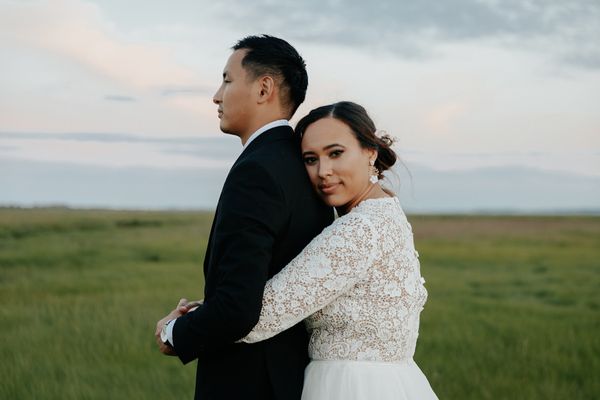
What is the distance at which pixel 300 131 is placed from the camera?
10.9ft

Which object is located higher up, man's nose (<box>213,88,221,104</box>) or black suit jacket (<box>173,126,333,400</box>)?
man's nose (<box>213,88,221,104</box>)

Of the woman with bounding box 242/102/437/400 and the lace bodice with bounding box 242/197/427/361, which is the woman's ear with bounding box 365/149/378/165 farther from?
the lace bodice with bounding box 242/197/427/361

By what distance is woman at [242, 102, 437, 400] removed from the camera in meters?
2.92

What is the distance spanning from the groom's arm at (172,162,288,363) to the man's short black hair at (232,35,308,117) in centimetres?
48

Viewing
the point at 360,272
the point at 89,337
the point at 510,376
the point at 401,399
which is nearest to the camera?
the point at 360,272

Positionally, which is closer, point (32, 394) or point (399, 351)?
point (399, 351)

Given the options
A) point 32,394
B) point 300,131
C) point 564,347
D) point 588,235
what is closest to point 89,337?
point 32,394

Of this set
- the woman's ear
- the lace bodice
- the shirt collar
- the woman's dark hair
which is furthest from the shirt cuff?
the woman's ear

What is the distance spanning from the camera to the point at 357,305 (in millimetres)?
3045

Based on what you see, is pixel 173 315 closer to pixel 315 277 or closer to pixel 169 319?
pixel 169 319

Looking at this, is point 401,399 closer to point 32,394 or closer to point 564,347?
point 32,394

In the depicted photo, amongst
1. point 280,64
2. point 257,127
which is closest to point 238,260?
point 257,127

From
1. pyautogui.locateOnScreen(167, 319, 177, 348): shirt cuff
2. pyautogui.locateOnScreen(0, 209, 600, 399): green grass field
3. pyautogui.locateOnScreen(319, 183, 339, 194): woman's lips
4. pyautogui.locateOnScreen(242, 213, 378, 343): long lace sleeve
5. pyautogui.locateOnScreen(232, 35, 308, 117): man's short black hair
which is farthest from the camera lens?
pyautogui.locateOnScreen(0, 209, 600, 399): green grass field

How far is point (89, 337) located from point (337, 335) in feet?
19.3
